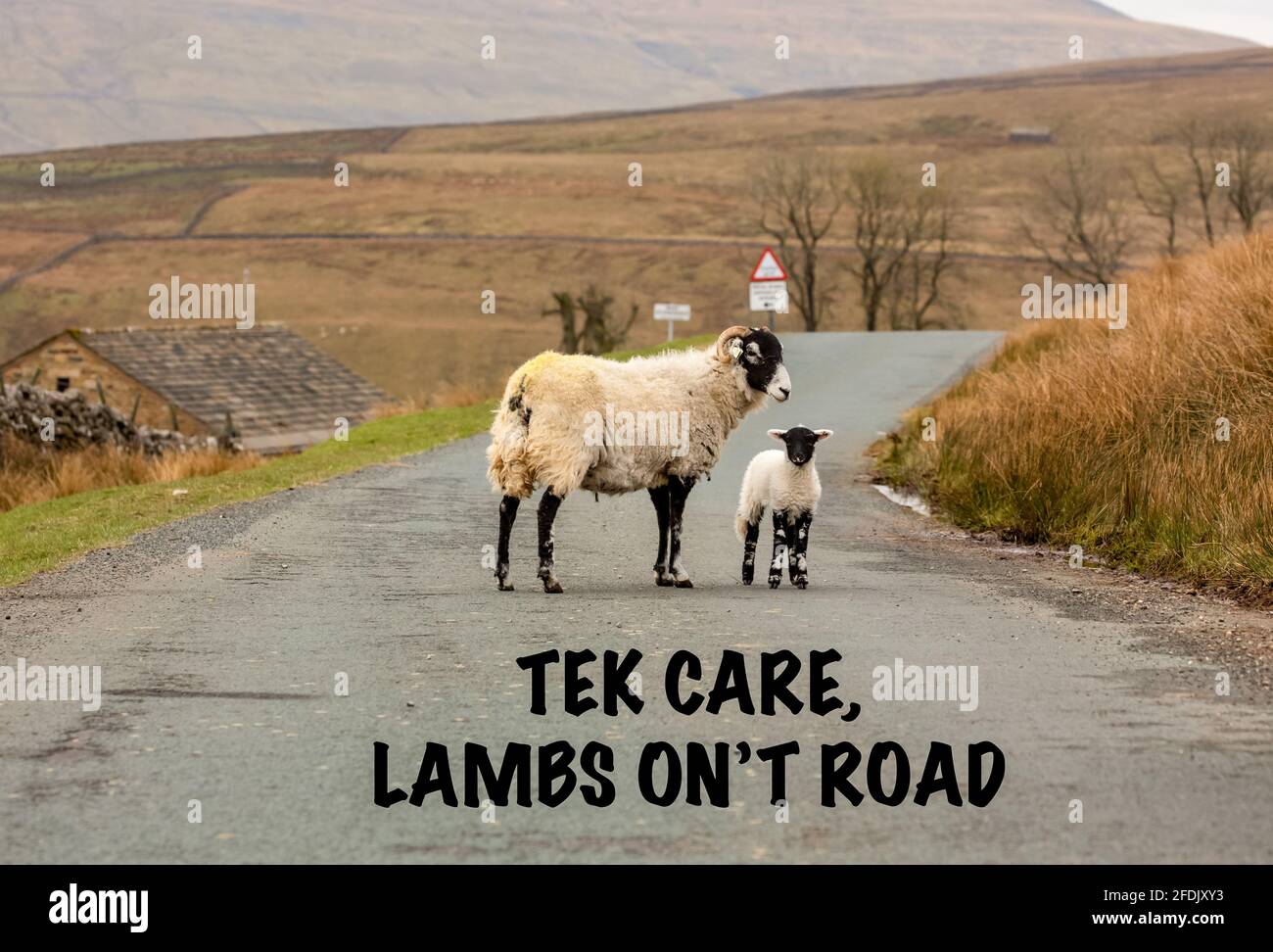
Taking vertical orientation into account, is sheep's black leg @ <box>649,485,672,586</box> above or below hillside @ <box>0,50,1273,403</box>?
below

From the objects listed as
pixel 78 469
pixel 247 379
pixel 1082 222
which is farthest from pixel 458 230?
pixel 78 469

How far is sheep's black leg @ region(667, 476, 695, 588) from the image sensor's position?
11969 millimetres

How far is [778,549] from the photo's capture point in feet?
40.5

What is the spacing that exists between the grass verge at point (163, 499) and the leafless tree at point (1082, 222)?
22286 mm

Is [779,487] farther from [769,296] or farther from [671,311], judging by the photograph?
[671,311]

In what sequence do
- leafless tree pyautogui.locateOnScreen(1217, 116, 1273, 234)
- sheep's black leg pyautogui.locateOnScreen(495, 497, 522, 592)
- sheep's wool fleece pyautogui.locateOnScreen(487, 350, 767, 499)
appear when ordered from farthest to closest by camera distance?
leafless tree pyautogui.locateOnScreen(1217, 116, 1273, 234), sheep's black leg pyautogui.locateOnScreen(495, 497, 522, 592), sheep's wool fleece pyautogui.locateOnScreen(487, 350, 767, 499)

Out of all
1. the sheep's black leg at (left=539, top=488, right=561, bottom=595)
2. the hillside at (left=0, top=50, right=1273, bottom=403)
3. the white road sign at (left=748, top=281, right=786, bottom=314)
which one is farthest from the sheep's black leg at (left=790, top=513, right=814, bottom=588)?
the hillside at (left=0, top=50, right=1273, bottom=403)

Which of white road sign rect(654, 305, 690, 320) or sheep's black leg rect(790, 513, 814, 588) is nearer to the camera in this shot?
sheep's black leg rect(790, 513, 814, 588)

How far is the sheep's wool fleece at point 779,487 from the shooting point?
479 inches

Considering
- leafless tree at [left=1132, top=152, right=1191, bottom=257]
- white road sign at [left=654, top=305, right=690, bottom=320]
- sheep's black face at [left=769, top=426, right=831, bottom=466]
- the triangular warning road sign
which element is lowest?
sheep's black face at [left=769, top=426, right=831, bottom=466]

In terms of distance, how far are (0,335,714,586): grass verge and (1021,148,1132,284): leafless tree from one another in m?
22.3

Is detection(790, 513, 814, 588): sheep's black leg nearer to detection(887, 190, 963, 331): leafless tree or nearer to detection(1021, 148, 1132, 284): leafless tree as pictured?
detection(1021, 148, 1132, 284): leafless tree

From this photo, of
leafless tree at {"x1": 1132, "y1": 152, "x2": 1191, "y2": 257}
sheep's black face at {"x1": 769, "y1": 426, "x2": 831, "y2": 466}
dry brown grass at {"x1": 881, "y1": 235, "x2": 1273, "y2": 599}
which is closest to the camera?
sheep's black face at {"x1": 769, "y1": 426, "x2": 831, "y2": 466}
